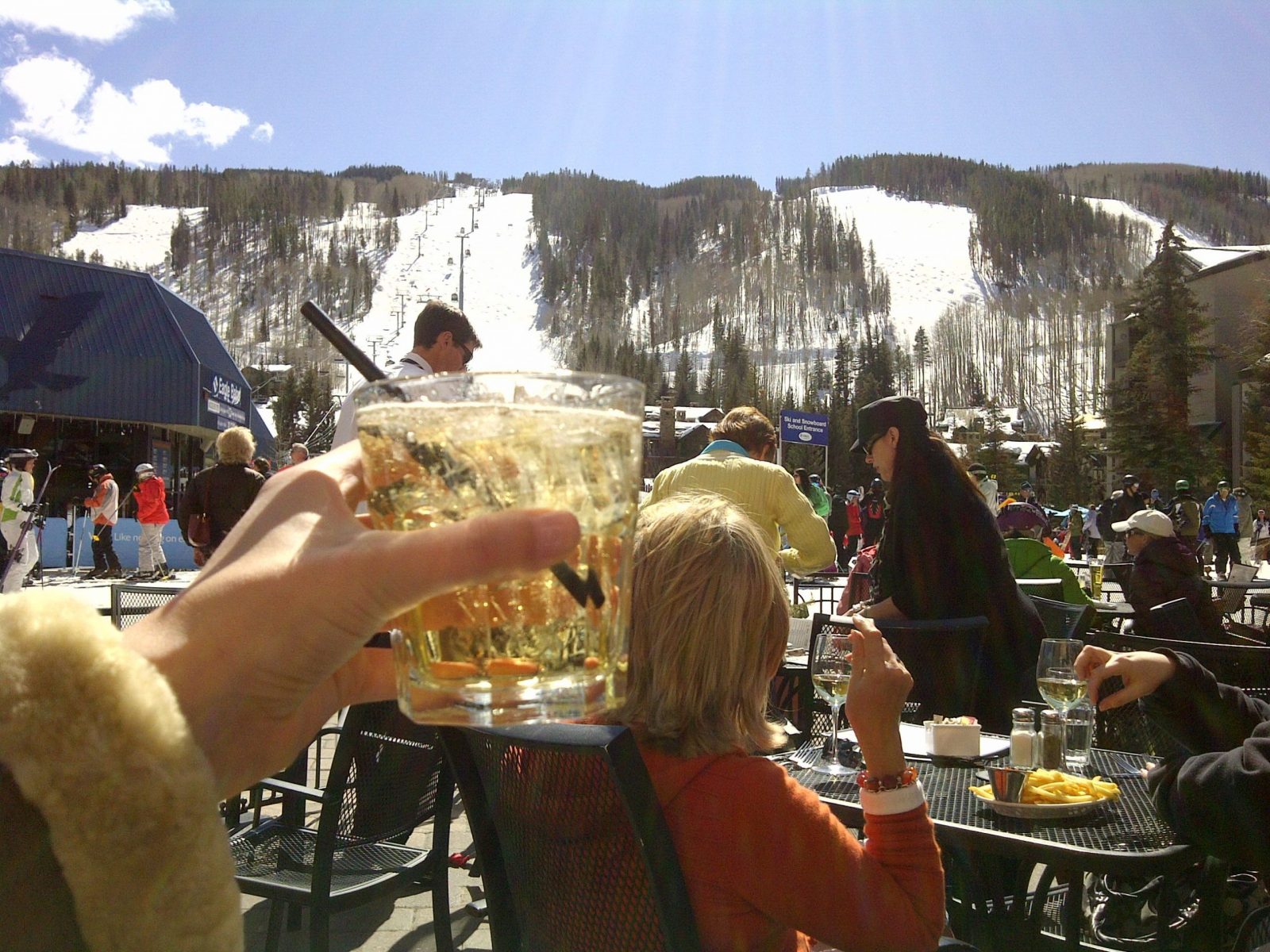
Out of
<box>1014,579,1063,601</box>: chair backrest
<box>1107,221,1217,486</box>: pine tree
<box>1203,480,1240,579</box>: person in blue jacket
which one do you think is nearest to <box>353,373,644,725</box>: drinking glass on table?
<box>1014,579,1063,601</box>: chair backrest

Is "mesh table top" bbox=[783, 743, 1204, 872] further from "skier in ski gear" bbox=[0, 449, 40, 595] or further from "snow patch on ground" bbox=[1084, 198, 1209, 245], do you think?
"snow patch on ground" bbox=[1084, 198, 1209, 245]

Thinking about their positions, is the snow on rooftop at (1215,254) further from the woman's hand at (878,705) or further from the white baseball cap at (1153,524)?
the woman's hand at (878,705)

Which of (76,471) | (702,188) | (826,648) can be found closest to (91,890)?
(826,648)

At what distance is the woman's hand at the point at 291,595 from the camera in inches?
24.1

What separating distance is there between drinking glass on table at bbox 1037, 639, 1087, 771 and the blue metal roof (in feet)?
72.8

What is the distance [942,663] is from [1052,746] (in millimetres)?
1197

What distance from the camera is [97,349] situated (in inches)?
845

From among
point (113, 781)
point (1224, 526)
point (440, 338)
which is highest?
point (440, 338)

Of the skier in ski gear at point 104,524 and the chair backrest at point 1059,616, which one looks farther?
the skier in ski gear at point 104,524

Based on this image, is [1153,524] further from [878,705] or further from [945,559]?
[878,705]

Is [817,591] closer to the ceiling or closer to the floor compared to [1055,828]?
closer to the floor

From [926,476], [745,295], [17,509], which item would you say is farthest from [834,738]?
[745,295]

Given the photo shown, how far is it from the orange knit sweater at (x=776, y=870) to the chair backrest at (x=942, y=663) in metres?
2.13

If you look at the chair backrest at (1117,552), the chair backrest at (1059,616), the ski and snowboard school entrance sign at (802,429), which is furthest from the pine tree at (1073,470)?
the chair backrest at (1059,616)
